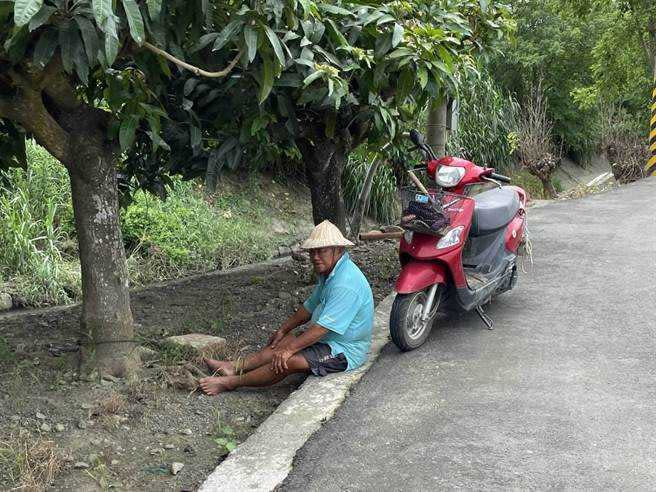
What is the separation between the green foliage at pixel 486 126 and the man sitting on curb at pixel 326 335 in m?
9.50

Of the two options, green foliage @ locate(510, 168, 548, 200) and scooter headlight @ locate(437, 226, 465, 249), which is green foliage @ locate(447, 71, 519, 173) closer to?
green foliage @ locate(510, 168, 548, 200)

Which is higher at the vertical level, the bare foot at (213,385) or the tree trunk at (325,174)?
the tree trunk at (325,174)

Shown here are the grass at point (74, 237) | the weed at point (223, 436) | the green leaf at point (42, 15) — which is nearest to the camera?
the green leaf at point (42, 15)

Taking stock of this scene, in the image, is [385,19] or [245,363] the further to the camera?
[245,363]

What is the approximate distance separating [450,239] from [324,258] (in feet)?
2.94

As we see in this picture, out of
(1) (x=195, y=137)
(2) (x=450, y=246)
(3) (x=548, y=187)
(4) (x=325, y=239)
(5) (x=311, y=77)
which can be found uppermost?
(5) (x=311, y=77)

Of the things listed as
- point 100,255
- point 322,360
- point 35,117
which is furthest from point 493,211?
point 35,117

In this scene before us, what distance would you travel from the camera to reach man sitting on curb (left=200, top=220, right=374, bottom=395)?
4309mm

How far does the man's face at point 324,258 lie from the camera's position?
14.6 feet

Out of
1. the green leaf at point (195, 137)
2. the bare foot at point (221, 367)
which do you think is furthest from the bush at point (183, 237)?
the bare foot at point (221, 367)

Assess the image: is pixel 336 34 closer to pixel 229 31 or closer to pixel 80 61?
pixel 229 31

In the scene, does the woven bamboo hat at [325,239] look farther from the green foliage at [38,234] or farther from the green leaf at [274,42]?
the green foliage at [38,234]

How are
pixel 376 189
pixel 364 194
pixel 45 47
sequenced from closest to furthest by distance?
pixel 45 47 < pixel 364 194 < pixel 376 189

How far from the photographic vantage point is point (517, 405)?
390 centimetres
